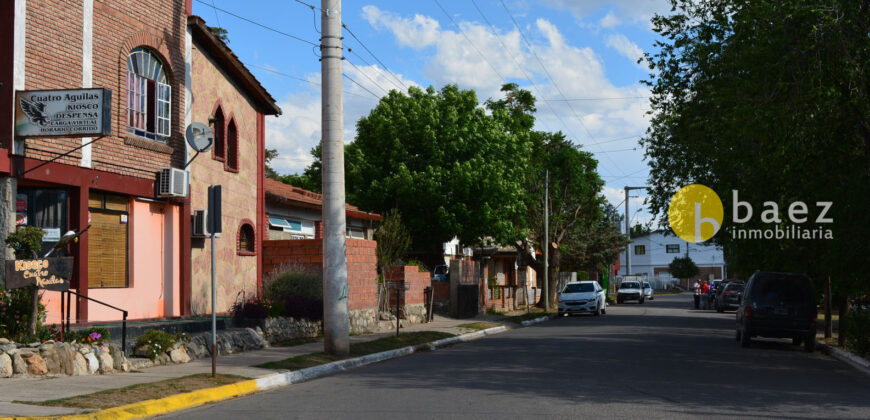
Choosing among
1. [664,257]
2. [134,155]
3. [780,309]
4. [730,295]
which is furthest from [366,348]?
[664,257]

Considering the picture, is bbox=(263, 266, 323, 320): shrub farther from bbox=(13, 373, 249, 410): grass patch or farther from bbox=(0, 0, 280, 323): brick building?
bbox=(13, 373, 249, 410): grass patch

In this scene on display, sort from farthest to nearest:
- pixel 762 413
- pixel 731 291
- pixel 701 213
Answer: pixel 731 291 < pixel 701 213 < pixel 762 413

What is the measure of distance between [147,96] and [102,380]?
345 inches

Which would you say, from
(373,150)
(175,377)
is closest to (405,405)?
(175,377)

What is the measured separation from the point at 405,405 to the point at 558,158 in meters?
37.1

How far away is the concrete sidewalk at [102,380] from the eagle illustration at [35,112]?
15.8 feet

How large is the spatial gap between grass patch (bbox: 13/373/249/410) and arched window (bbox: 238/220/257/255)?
10.5m

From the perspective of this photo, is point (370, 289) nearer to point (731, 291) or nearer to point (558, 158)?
point (558, 158)

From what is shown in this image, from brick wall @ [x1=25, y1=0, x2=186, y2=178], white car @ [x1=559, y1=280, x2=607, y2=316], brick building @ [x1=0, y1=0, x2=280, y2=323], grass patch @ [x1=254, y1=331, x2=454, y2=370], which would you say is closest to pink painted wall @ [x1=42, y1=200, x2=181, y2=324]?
brick building @ [x1=0, y1=0, x2=280, y2=323]

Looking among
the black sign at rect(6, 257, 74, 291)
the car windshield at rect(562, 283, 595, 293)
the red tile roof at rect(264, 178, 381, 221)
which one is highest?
the red tile roof at rect(264, 178, 381, 221)

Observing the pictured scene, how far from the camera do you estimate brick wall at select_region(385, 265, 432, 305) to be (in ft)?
94.1

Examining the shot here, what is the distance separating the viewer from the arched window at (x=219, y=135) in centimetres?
2209

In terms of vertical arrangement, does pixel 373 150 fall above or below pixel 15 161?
above

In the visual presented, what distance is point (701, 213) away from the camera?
2933cm
